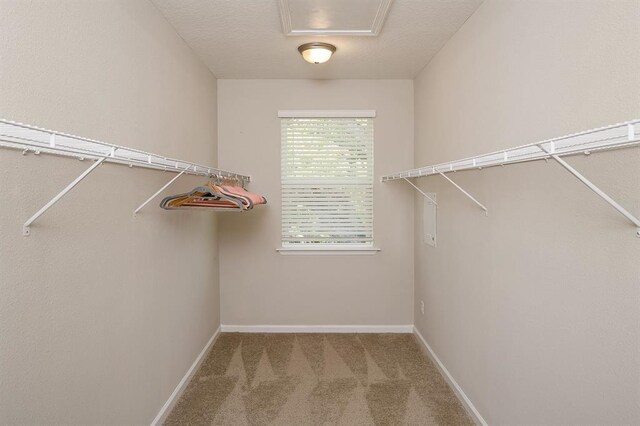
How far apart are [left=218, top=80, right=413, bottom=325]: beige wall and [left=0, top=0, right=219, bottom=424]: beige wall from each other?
1158 millimetres

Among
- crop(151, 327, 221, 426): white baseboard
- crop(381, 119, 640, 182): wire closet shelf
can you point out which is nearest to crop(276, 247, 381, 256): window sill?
crop(151, 327, 221, 426): white baseboard

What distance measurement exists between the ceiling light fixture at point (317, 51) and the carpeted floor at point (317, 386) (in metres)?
2.44

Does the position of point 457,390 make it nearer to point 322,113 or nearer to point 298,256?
point 298,256

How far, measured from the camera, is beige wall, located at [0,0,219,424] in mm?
1271

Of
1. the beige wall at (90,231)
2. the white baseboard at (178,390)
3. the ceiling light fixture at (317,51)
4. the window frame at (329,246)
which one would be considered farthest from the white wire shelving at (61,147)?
the window frame at (329,246)

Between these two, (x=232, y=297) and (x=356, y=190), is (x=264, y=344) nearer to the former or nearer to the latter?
(x=232, y=297)

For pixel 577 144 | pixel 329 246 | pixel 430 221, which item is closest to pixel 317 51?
pixel 430 221

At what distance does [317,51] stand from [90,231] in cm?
204

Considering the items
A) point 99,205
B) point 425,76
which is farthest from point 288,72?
point 99,205

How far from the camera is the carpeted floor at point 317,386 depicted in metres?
2.51

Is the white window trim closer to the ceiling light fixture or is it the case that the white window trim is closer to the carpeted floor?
the ceiling light fixture

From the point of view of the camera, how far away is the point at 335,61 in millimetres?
3396

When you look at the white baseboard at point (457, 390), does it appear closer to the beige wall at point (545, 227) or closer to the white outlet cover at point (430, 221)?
the beige wall at point (545, 227)

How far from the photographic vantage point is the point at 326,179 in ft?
13.1
